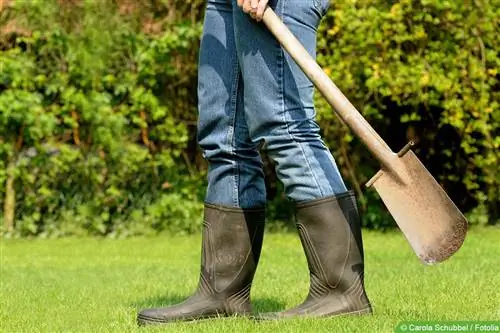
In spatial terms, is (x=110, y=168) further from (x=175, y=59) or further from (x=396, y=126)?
(x=396, y=126)

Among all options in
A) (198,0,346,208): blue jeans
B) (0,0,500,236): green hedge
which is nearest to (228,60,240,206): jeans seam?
(198,0,346,208): blue jeans

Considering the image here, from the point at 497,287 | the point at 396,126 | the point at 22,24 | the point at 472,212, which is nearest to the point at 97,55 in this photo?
the point at 22,24

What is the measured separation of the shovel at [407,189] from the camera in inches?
129

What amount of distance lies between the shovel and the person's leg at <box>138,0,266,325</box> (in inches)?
12.8

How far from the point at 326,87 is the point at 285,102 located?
144 millimetres

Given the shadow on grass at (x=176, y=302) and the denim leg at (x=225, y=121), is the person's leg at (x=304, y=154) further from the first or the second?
the shadow on grass at (x=176, y=302)

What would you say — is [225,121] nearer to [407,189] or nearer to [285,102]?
[285,102]

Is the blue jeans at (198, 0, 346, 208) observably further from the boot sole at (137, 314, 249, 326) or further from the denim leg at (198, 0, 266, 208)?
the boot sole at (137, 314, 249, 326)

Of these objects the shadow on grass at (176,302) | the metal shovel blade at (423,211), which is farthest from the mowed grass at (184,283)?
the metal shovel blade at (423,211)

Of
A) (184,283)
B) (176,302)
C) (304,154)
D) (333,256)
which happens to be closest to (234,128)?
(304,154)

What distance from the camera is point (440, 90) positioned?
24.8ft

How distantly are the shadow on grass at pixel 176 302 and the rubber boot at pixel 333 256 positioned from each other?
0.50 metres

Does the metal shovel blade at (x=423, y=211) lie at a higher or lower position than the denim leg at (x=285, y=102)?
lower

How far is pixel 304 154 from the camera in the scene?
3.41 meters
